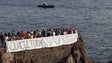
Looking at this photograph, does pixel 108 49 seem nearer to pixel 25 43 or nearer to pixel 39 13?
pixel 25 43

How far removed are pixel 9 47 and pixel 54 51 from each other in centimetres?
657

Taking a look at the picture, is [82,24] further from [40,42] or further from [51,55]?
[40,42]

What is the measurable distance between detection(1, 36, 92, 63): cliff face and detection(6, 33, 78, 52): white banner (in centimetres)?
48

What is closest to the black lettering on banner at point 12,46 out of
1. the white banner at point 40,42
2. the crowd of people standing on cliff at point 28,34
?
the white banner at point 40,42

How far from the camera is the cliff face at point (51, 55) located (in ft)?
148

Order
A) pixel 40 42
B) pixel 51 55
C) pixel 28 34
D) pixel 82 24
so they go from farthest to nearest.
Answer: pixel 82 24, pixel 51 55, pixel 40 42, pixel 28 34

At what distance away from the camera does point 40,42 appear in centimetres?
4706

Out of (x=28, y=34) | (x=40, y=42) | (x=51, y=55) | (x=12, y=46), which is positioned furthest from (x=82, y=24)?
(x=12, y=46)

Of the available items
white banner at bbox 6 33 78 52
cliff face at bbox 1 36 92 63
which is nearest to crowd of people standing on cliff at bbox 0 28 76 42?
white banner at bbox 6 33 78 52

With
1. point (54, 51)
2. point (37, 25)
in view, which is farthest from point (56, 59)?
point (37, 25)

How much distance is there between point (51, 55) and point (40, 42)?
2282mm

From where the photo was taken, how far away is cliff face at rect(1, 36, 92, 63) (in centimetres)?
4497

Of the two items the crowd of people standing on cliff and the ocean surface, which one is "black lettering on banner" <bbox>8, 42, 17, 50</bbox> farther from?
the ocean surface

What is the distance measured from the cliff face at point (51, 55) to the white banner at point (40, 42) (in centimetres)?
48
